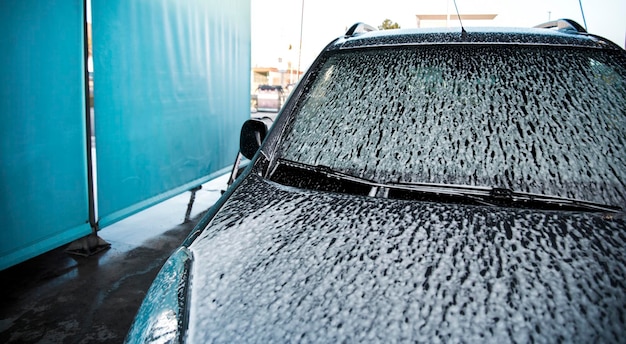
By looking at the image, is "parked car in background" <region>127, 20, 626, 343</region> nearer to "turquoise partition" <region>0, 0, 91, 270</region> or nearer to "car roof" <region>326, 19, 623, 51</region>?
"car roof" <region>326, 19, 623, 51</region>

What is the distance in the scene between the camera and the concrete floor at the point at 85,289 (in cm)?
243

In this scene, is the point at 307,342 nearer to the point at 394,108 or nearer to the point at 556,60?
the point at 394,108

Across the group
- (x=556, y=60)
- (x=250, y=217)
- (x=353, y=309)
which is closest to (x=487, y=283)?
(x=353, y=309)

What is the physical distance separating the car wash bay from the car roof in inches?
81.3

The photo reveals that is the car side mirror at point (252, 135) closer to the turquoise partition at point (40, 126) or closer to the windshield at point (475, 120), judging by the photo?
the windshield at point (475, 120)

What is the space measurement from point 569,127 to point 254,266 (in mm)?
1123

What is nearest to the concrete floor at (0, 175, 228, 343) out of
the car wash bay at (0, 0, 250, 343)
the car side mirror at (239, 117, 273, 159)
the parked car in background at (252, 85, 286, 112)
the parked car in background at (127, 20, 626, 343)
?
the car wash bay at (0, 0, 250, 343)

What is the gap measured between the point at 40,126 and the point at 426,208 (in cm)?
279

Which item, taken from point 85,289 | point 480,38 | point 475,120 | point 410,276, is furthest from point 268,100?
point 410,276

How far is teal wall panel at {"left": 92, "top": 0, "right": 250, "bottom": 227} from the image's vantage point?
339cm

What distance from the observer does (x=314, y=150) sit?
5.21 feet

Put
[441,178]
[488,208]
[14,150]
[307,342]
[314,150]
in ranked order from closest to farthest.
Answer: [307,342]
[488,208]
[441,178]
[314,150]
[14,150]

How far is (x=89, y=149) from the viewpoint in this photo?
3307 millimetres

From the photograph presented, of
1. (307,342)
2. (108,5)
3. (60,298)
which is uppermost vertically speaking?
(108,5)
